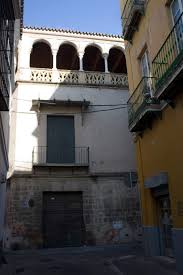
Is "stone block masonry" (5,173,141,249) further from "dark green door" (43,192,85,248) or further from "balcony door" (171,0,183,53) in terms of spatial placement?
"balcony door" (171,0,183,53)

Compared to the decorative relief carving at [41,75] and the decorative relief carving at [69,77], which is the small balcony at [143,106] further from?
the decorative relief carving at [41,75]

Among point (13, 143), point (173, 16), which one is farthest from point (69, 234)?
point (173, 16)

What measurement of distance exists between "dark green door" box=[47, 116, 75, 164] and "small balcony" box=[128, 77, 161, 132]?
5857 millimetres

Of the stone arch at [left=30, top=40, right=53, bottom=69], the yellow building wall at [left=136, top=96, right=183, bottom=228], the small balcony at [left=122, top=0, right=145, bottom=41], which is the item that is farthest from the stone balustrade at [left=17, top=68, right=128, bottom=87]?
the yellow building wall at [left=136, top=96, right=183, bottom=228]

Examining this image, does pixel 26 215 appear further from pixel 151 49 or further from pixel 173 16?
pixel 173 16

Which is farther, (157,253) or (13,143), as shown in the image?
(13,143)

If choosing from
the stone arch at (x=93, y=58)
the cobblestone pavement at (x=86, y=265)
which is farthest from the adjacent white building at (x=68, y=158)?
the cobblestone pavement at (x=86, y=265)

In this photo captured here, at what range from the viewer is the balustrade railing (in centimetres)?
888

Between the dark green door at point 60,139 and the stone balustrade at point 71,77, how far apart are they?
2.09m

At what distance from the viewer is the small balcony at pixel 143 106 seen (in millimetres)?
8758

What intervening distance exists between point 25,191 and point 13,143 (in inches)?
95.3

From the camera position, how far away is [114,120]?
16828 millimetres

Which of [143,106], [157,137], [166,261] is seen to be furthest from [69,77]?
[166,261]

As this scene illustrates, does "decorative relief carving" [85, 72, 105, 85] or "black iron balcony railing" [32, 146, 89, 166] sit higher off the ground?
"decorative relief carving" [85, 72, 105, 85]
